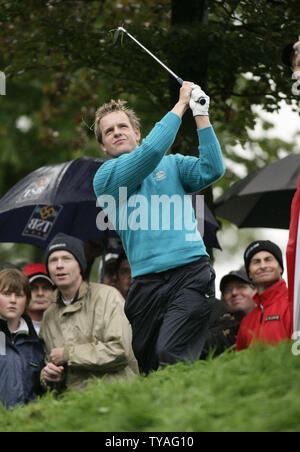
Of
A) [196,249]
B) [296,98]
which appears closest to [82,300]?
[196,249]

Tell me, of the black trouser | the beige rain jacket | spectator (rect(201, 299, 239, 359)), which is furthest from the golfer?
spectator (rect(201, 299, 239, 359))

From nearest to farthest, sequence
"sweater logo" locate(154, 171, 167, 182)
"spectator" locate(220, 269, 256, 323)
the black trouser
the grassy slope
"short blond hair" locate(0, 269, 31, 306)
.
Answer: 1. the grassy slope
2. the black trouser
3. "sweater logo" locate(154, 171, 167, 182)
4. "short blond hair" locate(0, 269, 31, 306)
5. "spectator" locate(220, 269, 256, 323)

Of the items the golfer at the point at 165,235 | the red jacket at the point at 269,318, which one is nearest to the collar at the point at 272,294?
the red jacket at the point at 269,318

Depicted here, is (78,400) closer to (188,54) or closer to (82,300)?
(82,300)

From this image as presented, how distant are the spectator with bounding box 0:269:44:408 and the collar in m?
1.99

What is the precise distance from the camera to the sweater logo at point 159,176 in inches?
210

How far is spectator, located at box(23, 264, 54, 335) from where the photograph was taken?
7.51 metres

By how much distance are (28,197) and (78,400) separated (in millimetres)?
3711

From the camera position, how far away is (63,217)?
8828 millimetres

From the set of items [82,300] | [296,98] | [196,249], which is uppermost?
[296,98]

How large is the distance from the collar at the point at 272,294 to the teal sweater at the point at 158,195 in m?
1.70

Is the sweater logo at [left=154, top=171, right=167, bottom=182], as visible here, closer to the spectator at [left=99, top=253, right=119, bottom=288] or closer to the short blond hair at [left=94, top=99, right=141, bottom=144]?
the short blond hair at [left=94, top=99, right=141, bottom=144]

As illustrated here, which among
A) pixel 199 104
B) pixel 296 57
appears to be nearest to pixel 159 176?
pixel 199 104
